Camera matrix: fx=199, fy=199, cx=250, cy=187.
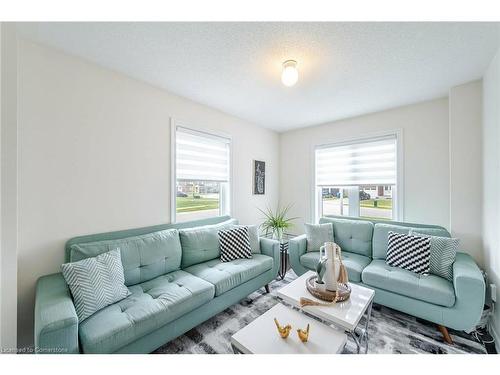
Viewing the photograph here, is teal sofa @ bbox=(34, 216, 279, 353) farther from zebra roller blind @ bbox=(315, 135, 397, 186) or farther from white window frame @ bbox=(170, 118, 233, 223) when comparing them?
zebra roller blind @ bbox=(315, 135, 397, 186)

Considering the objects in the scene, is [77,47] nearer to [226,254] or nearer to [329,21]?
[329,21]

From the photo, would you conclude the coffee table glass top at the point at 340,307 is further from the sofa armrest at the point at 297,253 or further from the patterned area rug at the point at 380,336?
the sofa armrest at the point at 297,253

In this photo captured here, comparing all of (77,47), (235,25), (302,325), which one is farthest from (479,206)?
(77,47)

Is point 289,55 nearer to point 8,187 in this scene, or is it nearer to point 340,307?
point 340,307

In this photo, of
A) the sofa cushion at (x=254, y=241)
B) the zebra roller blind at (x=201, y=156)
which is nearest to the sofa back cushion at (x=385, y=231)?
the sofa cushion at (x=254, y=241)

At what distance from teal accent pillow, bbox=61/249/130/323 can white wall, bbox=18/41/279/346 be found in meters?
0.46

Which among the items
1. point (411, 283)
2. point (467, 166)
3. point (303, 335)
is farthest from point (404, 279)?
point (467, 166)

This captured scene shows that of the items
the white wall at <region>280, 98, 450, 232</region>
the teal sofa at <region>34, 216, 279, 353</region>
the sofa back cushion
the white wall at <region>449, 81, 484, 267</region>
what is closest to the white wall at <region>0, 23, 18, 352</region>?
the teal sofa at <region>34, 216, 279, 353</region>

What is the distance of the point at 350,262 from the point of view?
233 centimetres

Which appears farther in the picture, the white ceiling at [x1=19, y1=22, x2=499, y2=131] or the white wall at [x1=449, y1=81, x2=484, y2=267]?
the white wall at [x1=449, y1=81, x2=484, y2=267]

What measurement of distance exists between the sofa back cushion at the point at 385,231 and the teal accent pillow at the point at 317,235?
54 centimetres

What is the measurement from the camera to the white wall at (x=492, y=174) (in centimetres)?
169

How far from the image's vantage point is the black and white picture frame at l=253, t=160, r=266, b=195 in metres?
3.61

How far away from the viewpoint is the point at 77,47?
1.65 m
